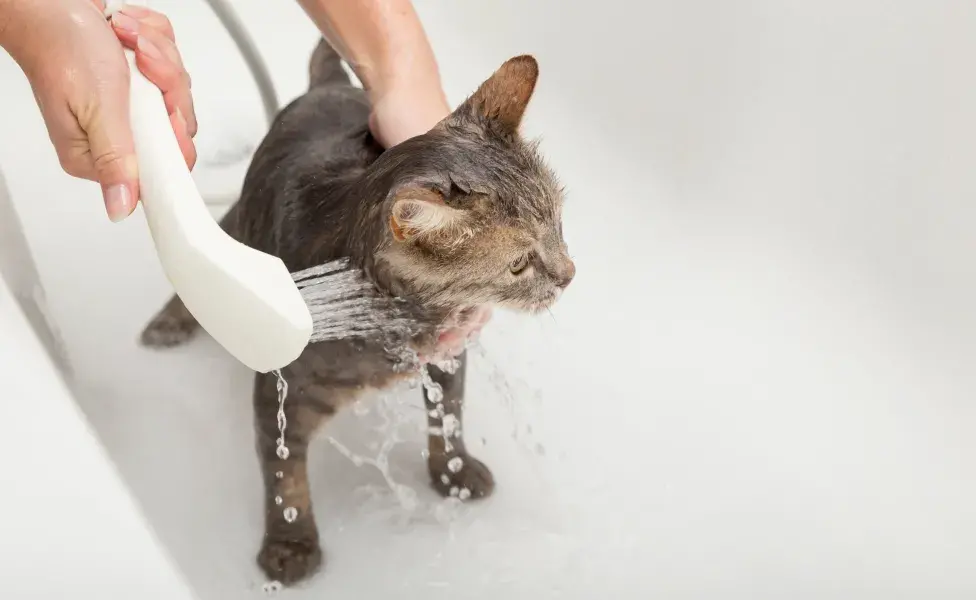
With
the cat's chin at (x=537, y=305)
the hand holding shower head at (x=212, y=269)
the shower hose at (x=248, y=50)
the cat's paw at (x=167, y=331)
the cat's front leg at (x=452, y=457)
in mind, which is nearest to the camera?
the hand holding shower head at (x=212, y=269)

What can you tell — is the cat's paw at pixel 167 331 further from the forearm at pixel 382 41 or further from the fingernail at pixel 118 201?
the fingernail at pixel 118 201

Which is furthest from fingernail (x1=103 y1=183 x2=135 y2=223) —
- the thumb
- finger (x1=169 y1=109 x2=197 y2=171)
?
finger (x1=169 y1=109 x2=197 y2=171)

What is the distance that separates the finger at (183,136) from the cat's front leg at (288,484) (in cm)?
24

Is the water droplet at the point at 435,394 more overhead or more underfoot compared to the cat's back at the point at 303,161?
more underfoot

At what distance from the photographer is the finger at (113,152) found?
602mm

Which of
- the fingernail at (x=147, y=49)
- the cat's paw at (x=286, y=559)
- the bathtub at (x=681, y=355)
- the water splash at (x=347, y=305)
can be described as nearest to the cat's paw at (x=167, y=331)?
the bathtub at (x=681, y=355)

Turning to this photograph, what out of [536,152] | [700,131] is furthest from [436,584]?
[700,131]

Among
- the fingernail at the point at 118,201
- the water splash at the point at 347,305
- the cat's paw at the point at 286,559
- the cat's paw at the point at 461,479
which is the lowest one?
the cat's paw at the point at 286,559

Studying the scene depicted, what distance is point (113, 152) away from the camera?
601 millimetres

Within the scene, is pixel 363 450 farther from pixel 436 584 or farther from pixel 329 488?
pixel 436 584

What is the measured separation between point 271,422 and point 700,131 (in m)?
0.92

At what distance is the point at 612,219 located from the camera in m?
1.54

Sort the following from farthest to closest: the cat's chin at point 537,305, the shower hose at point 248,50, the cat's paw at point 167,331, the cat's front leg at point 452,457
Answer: the shower hose at point 248,50, the cat's paw at point 167,331, the cat's front leg at point 452,457, the cat's chin at point 537,305

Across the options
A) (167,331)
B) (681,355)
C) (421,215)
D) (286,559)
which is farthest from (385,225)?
(681,355)
